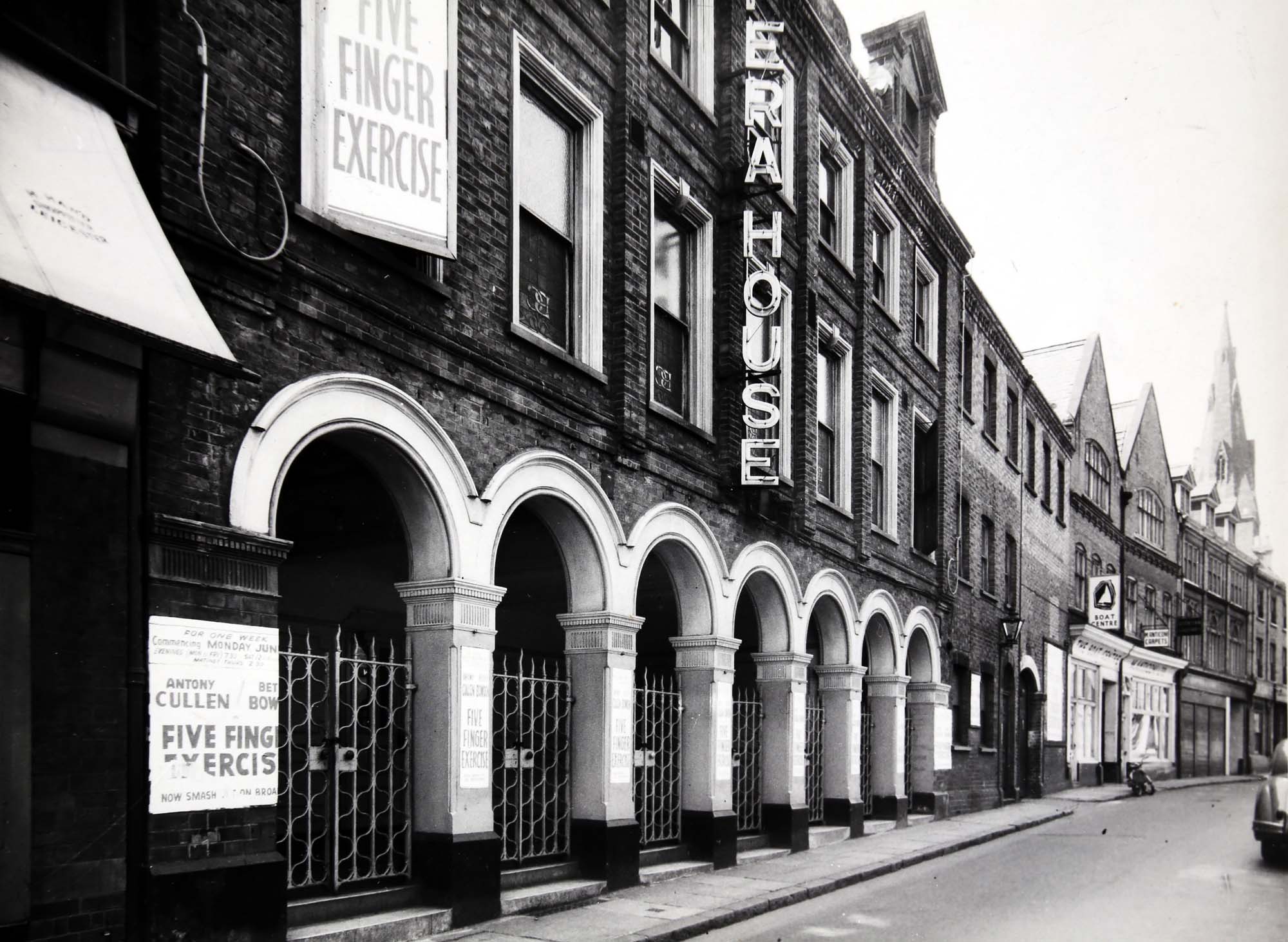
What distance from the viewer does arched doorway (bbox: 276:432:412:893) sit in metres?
8.77

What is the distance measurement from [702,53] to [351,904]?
10.4 metres

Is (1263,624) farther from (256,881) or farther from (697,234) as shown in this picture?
(256,881)

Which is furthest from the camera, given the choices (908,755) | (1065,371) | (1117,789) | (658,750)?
(1065,371)

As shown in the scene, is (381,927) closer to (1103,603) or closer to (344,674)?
(344,674)

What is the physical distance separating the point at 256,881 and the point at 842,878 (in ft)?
25.4

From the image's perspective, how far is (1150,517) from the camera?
44812mm

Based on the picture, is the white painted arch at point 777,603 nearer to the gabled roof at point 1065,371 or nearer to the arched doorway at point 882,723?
the arched doorway at point 882,723

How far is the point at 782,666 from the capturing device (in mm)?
Answer: 15828

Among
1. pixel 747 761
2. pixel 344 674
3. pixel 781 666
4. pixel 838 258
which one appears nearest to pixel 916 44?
pixel 838 258

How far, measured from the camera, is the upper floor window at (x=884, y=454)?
2033 cm

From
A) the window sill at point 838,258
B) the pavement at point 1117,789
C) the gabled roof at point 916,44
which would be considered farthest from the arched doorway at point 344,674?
the pavement at point 1117,789

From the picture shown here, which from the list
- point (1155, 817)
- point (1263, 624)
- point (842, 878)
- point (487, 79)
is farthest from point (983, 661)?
point (1263, 624)

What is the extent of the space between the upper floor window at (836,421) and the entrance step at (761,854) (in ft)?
17.3

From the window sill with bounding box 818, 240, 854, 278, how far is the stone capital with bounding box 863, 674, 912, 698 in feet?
20.7
